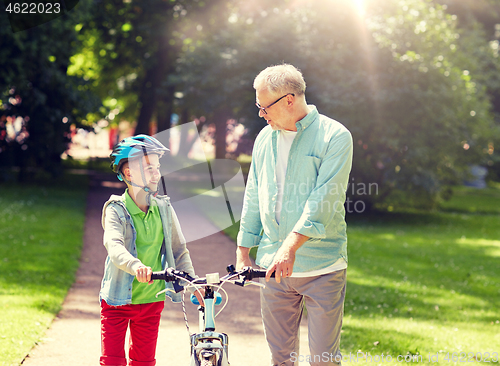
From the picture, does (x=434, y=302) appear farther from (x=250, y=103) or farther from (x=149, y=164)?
(x=250, y=103)

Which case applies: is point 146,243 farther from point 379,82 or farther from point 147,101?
point 147,101

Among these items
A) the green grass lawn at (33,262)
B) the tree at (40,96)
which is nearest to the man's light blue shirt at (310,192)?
the green grass lawn at (33,262)

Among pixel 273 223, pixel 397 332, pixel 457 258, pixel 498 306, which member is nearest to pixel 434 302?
pixel 498 306

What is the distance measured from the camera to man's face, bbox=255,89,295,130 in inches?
111

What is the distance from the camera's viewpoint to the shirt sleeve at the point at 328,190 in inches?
105

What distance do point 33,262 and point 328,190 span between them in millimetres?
5997

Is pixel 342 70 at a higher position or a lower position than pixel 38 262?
higher

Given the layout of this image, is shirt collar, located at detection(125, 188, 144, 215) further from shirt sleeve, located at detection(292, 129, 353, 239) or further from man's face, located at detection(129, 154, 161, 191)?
shirt sleeve, located at detection(292, 129, 353, 239)

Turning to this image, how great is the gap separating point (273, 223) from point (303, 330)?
265 cm

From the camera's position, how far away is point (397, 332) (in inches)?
208

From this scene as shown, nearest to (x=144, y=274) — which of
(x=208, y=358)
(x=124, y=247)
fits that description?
(x=124, y=247)

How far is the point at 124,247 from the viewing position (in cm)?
276

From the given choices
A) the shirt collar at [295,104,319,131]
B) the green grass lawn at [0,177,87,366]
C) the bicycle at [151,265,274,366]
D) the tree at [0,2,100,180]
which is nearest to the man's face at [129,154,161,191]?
the bicycle at [151,265,274,366]

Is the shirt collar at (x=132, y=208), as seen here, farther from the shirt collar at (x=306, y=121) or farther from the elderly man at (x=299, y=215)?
the shirt collar at (x=306, y=121)
